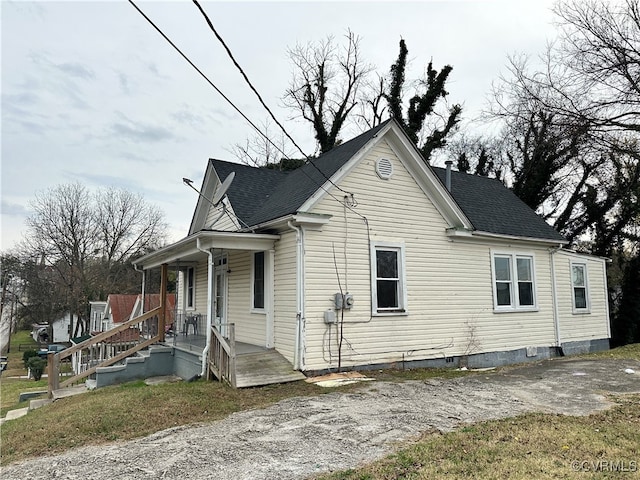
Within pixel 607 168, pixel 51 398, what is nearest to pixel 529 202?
pixel 607 168

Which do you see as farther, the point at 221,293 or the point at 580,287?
the point at 580,287

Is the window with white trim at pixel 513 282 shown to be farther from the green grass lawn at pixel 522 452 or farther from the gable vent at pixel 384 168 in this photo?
the green grass lawn at pixel 522 452

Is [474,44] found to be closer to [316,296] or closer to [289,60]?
[316,296]

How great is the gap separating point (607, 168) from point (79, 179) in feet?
125

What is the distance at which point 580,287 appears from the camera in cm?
1468

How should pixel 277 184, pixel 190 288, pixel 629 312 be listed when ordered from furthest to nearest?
pixel 629 312
pixel 190 288
pixel 277 184

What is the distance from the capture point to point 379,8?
817cm

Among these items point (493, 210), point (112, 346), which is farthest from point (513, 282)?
point (112, 346)

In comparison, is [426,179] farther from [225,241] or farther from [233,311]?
[233,311]

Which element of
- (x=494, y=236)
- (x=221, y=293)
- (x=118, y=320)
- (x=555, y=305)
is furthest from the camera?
(x=118, y=320)

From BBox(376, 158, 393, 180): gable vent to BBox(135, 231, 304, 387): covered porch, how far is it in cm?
307

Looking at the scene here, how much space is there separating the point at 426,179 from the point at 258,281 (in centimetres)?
505

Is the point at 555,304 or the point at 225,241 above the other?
the point at 225,241

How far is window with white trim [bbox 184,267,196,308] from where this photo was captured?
50.9ft
